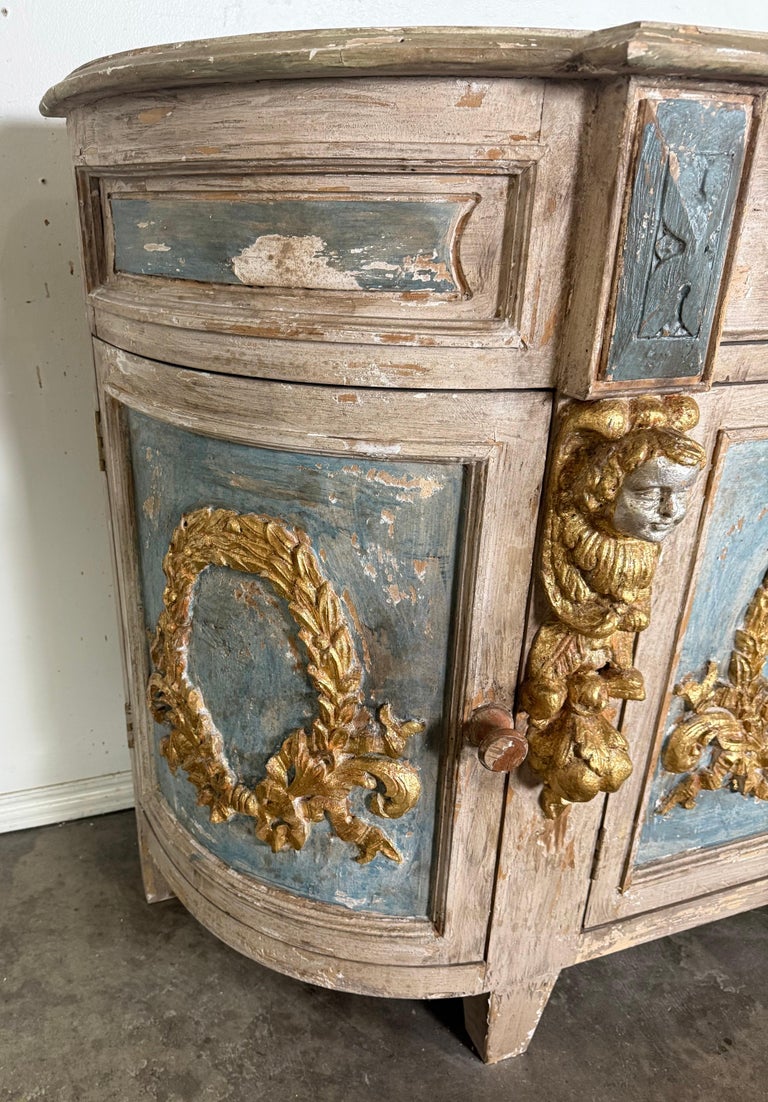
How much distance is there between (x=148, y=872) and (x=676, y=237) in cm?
126

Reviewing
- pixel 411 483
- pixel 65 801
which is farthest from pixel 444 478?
pixel 65 801

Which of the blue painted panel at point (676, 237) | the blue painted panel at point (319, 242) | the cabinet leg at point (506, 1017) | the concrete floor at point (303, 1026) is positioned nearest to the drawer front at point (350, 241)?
the blue painted panel at point (319, 242)

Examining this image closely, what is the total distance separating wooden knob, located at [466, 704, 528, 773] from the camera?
883 mm

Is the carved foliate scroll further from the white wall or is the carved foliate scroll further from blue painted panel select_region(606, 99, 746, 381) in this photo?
the white wall

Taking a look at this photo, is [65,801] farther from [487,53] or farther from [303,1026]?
[487,53]

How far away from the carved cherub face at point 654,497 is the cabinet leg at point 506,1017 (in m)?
0.68

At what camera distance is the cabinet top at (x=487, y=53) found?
25.3 inches

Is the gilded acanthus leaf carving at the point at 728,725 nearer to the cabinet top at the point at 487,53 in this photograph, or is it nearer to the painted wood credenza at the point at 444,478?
the painted wood credenza at the point at 444,478

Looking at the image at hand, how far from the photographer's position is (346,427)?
0.83m

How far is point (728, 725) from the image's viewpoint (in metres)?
1.05

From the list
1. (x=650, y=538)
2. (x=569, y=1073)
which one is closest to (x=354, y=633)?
(x=650, y=538)

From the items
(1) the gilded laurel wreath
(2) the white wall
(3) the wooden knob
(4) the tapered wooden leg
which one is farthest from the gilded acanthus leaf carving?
(2) the white wall

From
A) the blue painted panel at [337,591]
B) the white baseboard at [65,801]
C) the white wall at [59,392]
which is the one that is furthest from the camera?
the white baseboard at [65,801]

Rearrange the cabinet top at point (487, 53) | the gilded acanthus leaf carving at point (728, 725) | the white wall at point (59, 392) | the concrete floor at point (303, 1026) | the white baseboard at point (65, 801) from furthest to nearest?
1. the white baseboard at point (65, 801)
2. the white wall at point (59, 392)
3. the concrete floor at point (303, 1026)
4. the gilded acanthus leaf carving at point (728, 725)
5. the cabinet top at point (487, 53)
